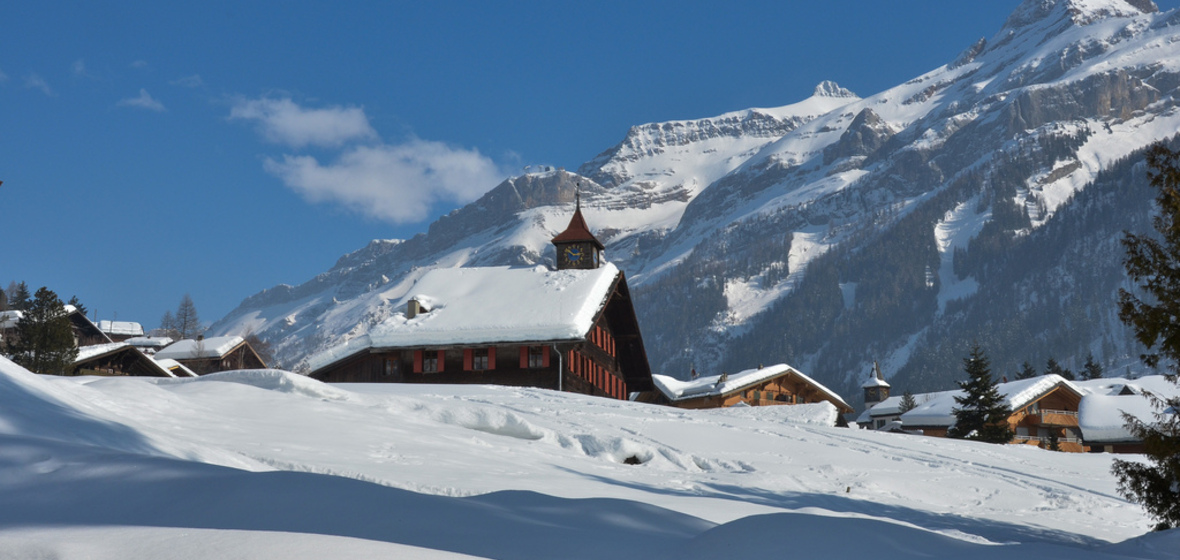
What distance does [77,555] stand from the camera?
4.43 m

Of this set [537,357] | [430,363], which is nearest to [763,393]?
[537,357]

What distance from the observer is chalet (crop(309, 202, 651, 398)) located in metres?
36.2

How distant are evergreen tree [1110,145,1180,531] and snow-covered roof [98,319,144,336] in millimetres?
101821

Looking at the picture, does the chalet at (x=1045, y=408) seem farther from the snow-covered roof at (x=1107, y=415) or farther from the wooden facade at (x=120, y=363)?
the wooden facade at (x=120, y=363)

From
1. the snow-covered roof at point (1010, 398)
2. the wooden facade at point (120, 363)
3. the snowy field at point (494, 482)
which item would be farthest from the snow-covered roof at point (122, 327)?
the snowy field at point (494, 482)

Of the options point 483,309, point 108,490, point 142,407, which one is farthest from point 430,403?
point 483,309

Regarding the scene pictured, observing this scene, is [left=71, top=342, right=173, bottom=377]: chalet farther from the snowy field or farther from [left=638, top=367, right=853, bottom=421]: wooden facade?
[left=638, top=367, right=853, bottom=421]: wooden facade

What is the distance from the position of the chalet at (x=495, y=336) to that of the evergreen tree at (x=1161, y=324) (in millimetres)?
23941

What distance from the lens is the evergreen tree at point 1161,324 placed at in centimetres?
1233

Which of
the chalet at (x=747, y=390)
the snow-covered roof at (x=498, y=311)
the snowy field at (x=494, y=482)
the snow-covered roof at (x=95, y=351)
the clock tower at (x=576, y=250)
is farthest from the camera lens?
the chalet at (x=747, y=390)

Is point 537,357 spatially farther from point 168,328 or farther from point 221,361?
point 168,328

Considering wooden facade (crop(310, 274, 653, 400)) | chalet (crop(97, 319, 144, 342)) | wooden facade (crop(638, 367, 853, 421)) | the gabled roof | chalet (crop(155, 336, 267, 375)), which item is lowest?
wooden facade (crop(638, 367, 853, 421))

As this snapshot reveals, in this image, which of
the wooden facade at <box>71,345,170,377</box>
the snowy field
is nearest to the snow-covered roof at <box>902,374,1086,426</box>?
the snowy field

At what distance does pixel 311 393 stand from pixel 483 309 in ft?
73.3
